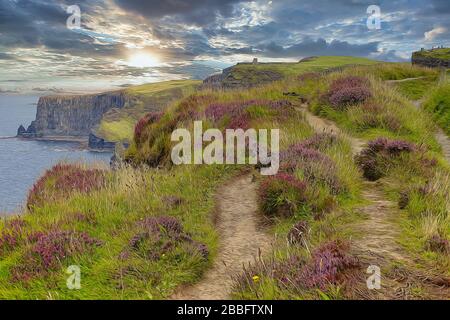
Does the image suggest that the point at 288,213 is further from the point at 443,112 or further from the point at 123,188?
the point at 443,112

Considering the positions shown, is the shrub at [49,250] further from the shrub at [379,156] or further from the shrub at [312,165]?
the shrub at [379,156]

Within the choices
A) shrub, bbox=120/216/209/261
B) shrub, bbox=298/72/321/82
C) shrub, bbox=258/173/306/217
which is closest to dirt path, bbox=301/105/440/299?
shrub, bbox=258/173/306/217

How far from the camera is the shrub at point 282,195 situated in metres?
8.10

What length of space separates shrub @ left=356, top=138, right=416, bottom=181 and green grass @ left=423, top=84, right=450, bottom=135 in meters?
6.67

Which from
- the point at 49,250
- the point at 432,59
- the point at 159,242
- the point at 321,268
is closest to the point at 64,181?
the point at 49,250

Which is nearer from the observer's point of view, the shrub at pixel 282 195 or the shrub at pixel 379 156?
the shrub at pixel 282 195

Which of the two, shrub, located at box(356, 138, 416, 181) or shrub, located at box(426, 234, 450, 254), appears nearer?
shrub, located at box(426, 234, 450, 254)

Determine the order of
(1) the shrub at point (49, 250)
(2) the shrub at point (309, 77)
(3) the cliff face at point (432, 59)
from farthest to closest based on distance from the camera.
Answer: (3) the cliff face at point (432, 59), (2) the shrub at point (309, 77), (1) the shrub at point (49, 250)

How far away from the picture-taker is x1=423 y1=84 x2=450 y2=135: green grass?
51.8 feet

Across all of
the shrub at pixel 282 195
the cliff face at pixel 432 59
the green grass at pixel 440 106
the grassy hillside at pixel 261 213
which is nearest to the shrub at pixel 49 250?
the grassy hillside at pixel 261 213

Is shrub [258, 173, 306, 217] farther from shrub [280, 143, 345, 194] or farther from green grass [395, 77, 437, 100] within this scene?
green grass [395, 77, 437, 100]

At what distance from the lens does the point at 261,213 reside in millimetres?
8492

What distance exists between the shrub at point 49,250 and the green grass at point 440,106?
14663 mm

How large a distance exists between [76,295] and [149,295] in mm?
1091
